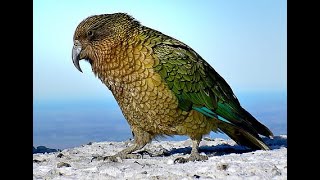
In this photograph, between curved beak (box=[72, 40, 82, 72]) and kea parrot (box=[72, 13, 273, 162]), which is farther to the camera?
curved beak (box=[72, 40, 82, 72])

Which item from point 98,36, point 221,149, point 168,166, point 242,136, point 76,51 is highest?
point 98,36

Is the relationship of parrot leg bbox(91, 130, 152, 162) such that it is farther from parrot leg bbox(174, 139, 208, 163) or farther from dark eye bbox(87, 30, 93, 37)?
dark eye bbox(87, 30, 93, 37)

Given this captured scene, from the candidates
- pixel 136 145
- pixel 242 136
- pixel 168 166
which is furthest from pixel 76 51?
pixel 242 136

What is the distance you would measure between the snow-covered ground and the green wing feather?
421 millimetres

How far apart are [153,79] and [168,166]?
780 millimetres

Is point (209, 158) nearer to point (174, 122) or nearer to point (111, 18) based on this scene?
point (174, 122)

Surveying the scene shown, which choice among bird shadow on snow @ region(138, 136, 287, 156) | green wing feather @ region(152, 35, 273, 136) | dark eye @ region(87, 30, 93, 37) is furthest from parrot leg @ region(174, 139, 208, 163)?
dark eye @ region(87, 30, 93, 37)

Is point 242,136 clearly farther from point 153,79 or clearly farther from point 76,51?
point 76,51

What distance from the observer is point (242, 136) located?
21.1 ft

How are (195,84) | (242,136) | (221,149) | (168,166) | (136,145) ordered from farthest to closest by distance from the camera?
(221,149) < (242,136) < (136,145) < (195,84) < (168,166)

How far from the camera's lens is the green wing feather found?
579 centimetres

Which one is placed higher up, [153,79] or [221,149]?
[153,79]

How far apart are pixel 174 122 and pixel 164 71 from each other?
471mm
